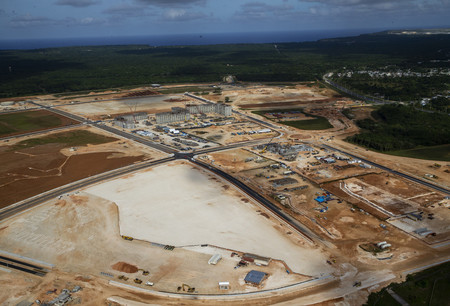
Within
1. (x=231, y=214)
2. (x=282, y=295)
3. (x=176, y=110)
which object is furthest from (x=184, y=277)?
(x=176, y=110)

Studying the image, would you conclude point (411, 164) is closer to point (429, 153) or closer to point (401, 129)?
point (429, 153)

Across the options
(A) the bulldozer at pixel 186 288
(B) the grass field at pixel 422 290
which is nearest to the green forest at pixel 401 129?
(B) the grass field at pixel 422 290

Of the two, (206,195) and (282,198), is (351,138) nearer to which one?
(282,198)

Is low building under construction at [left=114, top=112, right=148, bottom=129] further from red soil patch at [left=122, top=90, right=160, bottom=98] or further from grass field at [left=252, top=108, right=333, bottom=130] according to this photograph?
red soil patch at [left=122, top=90, right=160, bottom=98]

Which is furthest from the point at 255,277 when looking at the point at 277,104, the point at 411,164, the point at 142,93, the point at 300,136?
the point at 142,93

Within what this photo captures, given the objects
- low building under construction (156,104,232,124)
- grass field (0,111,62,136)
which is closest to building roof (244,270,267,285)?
low building under construction (156,104,232,124)

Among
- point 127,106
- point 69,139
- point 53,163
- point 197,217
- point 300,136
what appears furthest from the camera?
point 127,106

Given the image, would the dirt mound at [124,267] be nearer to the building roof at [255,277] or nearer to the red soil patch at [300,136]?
the building roof at [255,277]

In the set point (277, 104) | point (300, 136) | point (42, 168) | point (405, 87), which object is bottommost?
point (42, 168)
